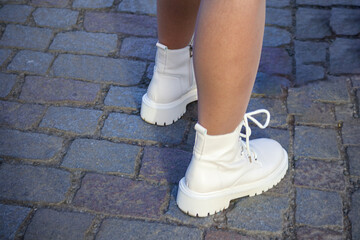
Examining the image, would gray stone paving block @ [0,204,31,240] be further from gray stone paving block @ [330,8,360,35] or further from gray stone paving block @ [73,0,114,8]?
gray stone paving block @ [330,8,360,35]

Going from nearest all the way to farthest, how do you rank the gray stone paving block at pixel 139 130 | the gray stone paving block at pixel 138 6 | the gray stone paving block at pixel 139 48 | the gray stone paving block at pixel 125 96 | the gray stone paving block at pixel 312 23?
the gray stone paving block at pixel 139 130 < the gray stone paving block at pixel 125 96 < the gray stone paving block at pixel 139 48 < the gray stone paving block at pixel 312 23 < the gray stone paving block at pixel 138 6

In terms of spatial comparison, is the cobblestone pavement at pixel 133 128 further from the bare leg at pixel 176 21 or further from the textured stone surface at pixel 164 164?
the bare leg at pixel 176 21

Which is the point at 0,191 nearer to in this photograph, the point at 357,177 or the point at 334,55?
the point at 357,177

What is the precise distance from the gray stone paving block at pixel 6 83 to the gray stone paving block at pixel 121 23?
0.60 meters

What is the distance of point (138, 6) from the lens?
2883mm

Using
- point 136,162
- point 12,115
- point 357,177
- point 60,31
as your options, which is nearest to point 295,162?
point 357,177

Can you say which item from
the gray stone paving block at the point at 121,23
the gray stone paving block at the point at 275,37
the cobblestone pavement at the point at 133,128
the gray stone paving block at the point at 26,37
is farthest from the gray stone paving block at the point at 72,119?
the gray stone paving block at the point at 275,37

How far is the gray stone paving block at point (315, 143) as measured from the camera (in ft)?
6.32

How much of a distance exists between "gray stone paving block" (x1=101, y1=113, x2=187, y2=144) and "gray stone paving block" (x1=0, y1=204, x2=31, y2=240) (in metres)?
0.52

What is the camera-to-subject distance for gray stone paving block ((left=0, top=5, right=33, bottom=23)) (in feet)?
9.08

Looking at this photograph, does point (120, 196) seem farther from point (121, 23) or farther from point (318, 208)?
point (121, 23)

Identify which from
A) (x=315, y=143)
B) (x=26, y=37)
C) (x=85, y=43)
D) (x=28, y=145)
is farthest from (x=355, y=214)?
(x=26, y=37)

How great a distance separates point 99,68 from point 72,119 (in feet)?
1.40

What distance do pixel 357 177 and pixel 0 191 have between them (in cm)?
146
